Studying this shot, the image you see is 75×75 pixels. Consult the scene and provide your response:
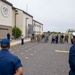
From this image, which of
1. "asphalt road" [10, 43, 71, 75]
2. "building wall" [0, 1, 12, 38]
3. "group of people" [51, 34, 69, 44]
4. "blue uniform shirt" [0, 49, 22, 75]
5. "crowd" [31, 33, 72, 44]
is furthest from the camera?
"building wall" [0, 1, 12, 38]

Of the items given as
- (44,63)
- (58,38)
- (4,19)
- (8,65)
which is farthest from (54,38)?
(8,65)

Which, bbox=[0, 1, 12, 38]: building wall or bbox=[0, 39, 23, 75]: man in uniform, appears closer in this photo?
bbox=[0, 39, 23, 75]: man in uniform

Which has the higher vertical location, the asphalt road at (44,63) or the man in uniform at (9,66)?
the man in uniform at (9,66)

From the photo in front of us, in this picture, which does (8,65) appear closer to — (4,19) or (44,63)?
(44,63)

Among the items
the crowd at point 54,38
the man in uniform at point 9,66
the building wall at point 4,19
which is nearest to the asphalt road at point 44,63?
the man in uniform at point 9,66

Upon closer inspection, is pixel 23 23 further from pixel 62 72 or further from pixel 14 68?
pixel 14 68

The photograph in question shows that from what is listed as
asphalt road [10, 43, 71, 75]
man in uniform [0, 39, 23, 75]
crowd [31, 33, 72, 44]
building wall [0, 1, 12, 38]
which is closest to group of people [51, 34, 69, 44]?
crowd [31, 33, 72, 44]

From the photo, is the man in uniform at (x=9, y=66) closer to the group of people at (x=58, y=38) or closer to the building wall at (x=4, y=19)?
the group of people at (x=58, y=38)

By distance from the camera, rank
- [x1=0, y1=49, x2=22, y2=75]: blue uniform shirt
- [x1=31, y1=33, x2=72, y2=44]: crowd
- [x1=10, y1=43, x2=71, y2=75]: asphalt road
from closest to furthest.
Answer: [x1=0, y1=49, x2=22, y2=75]: blue uniform shirt < [x1=10, y1=43, x2=71, y2=75]: asphalt road < [x1=31, y1=33, x2=72, y2=44]: crowd

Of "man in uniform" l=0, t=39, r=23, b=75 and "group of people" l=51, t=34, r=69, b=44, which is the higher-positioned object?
"man in uniform" l=0, t=39, r=23, b=75

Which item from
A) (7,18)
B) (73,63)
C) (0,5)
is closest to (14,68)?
(73,63)

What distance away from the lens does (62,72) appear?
1202 centimetres

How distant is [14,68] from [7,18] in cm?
5247

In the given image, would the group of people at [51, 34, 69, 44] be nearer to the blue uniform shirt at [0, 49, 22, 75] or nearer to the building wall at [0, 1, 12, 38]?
the building wall at [0, 1, 12, 38]
